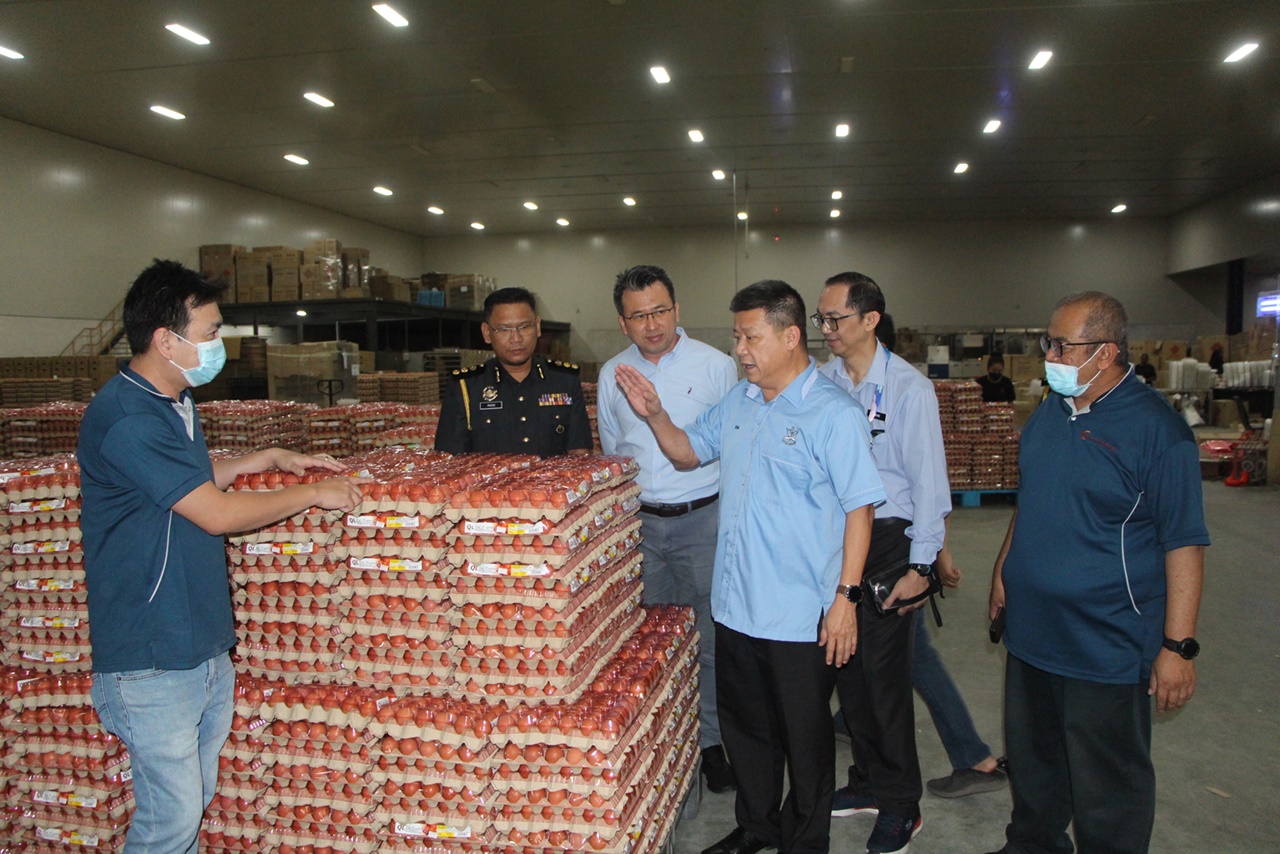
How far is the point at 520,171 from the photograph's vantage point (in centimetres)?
1866

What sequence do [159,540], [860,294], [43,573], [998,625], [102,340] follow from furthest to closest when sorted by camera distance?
[102,340]
[860,294]
[998,625]
[43,573]
[159,540]

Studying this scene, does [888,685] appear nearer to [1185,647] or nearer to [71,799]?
[1185,647]

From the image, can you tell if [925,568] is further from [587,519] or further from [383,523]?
[383,523]

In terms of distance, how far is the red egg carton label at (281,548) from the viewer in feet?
8.75

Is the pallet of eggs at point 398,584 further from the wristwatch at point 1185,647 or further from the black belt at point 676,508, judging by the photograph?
the wristwatch at point 1185,647

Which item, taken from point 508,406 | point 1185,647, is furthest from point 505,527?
point 1185,647

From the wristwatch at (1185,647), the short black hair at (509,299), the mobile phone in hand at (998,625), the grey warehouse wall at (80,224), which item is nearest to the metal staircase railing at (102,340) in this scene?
the grey warehouse wall at (80,224)

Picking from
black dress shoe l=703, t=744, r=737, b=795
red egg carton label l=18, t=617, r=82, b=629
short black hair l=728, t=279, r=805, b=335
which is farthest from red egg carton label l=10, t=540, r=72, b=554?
black dress shoe l=703, t=744, r=737, b=795

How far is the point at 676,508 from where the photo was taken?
3.68m

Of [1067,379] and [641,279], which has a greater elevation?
[641,279]

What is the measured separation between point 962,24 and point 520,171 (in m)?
10.7

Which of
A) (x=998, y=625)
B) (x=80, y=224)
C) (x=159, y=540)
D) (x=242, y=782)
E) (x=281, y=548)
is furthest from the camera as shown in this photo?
(x=80, y=224)

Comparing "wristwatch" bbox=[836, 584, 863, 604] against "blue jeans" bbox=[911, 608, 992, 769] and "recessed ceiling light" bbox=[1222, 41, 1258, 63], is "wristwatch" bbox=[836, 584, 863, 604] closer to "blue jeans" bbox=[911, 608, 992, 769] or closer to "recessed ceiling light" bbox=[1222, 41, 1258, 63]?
"blue jeans" bbox=[911, 608, 992, 769]

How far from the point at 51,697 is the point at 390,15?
10.1 meters
